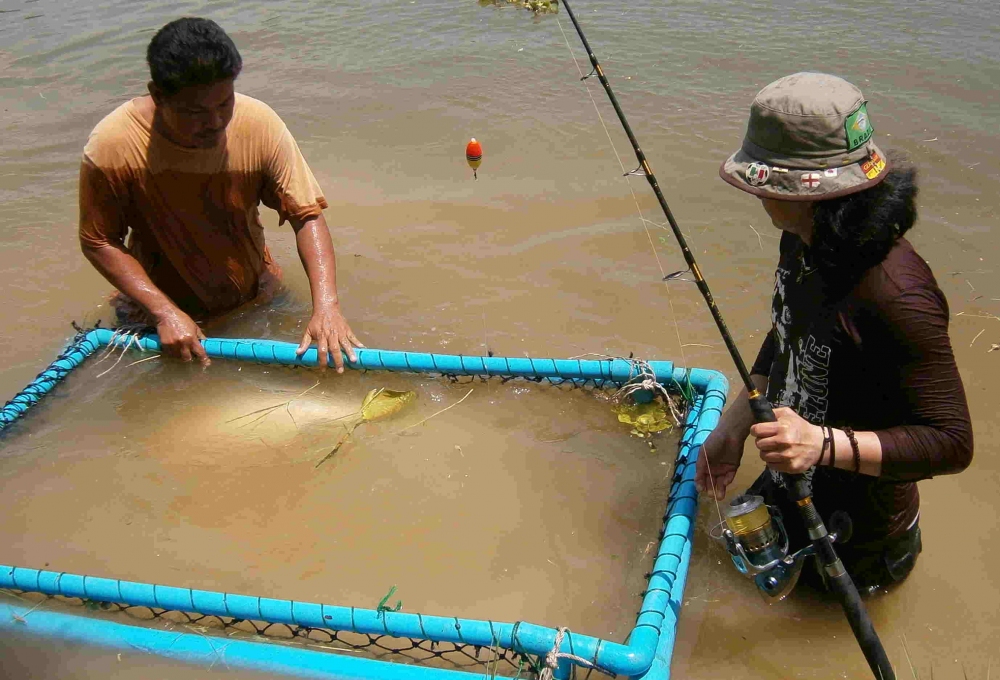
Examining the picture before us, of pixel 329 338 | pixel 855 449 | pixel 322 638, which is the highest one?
pixel 855 449

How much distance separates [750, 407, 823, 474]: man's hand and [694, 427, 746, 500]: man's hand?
682 millimetres

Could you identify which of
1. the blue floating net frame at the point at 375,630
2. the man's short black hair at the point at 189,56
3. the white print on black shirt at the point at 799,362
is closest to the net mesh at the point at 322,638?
the blue floating net frame at the point at 375,630

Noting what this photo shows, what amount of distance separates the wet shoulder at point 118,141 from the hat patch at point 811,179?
2.85m

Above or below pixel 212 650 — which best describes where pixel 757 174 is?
above

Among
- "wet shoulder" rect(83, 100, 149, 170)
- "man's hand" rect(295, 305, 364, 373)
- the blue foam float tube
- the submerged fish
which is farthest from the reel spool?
"wet shoulder" rect(83, 100, 149, 170)

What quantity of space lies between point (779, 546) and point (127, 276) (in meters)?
3.04

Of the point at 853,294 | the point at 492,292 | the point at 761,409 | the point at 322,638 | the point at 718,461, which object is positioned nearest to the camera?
the point at 853,294

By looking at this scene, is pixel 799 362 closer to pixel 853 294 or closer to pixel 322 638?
pixel 853 294

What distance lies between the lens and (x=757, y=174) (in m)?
2.08

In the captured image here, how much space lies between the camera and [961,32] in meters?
7.83

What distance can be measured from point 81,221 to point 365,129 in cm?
380

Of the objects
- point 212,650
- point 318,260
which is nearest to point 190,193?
point 318,260

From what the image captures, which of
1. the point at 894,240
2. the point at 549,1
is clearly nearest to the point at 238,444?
the point at 894,240

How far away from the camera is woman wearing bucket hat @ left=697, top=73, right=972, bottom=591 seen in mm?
1987
